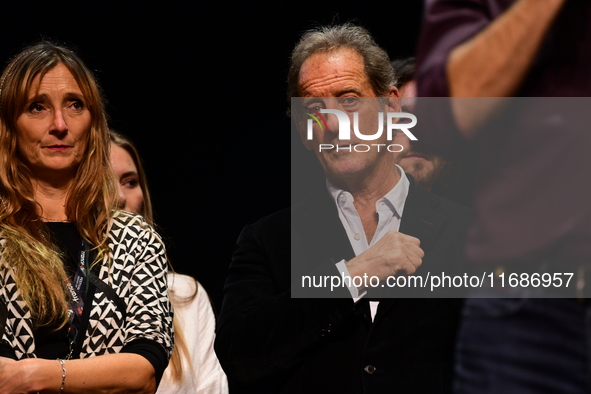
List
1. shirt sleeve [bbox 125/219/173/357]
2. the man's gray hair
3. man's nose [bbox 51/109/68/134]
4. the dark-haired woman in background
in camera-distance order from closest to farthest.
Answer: shirt sleeve [bbox 125/219/173/357]
man's nose [bbox 51/109/68/134]
the man's gray hair
the dark-haired woman in background

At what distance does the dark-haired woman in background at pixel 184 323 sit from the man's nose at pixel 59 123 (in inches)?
22.3

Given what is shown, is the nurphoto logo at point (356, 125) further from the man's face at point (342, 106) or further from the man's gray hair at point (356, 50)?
the man's gray hair at point (356, 50)

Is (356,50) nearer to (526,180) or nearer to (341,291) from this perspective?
(341,291)

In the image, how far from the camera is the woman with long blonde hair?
1752mm

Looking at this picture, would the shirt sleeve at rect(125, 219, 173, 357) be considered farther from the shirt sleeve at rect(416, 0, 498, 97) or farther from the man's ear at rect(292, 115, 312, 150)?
the shirt sleeve at rect(416, 0, 498, 97)

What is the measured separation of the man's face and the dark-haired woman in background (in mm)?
810

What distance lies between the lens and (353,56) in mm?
2234

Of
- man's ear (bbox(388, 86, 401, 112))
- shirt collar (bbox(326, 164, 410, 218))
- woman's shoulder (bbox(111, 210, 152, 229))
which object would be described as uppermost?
man's ear (bbox(388, 86, 401, 112))

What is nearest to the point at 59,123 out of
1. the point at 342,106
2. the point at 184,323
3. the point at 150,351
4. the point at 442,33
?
the point at 150,351

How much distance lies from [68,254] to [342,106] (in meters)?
0.84

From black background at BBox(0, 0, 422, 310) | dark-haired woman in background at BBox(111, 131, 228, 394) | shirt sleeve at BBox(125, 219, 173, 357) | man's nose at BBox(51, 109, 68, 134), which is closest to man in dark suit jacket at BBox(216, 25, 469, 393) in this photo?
shirt sleeve at BBox(125, 219, 173, 357)

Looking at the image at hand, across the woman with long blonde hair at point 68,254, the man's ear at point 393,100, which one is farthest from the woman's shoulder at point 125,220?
the man's ear at point 393,100

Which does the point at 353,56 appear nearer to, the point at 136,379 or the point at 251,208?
the point at 136,379

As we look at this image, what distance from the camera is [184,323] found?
2.84m
